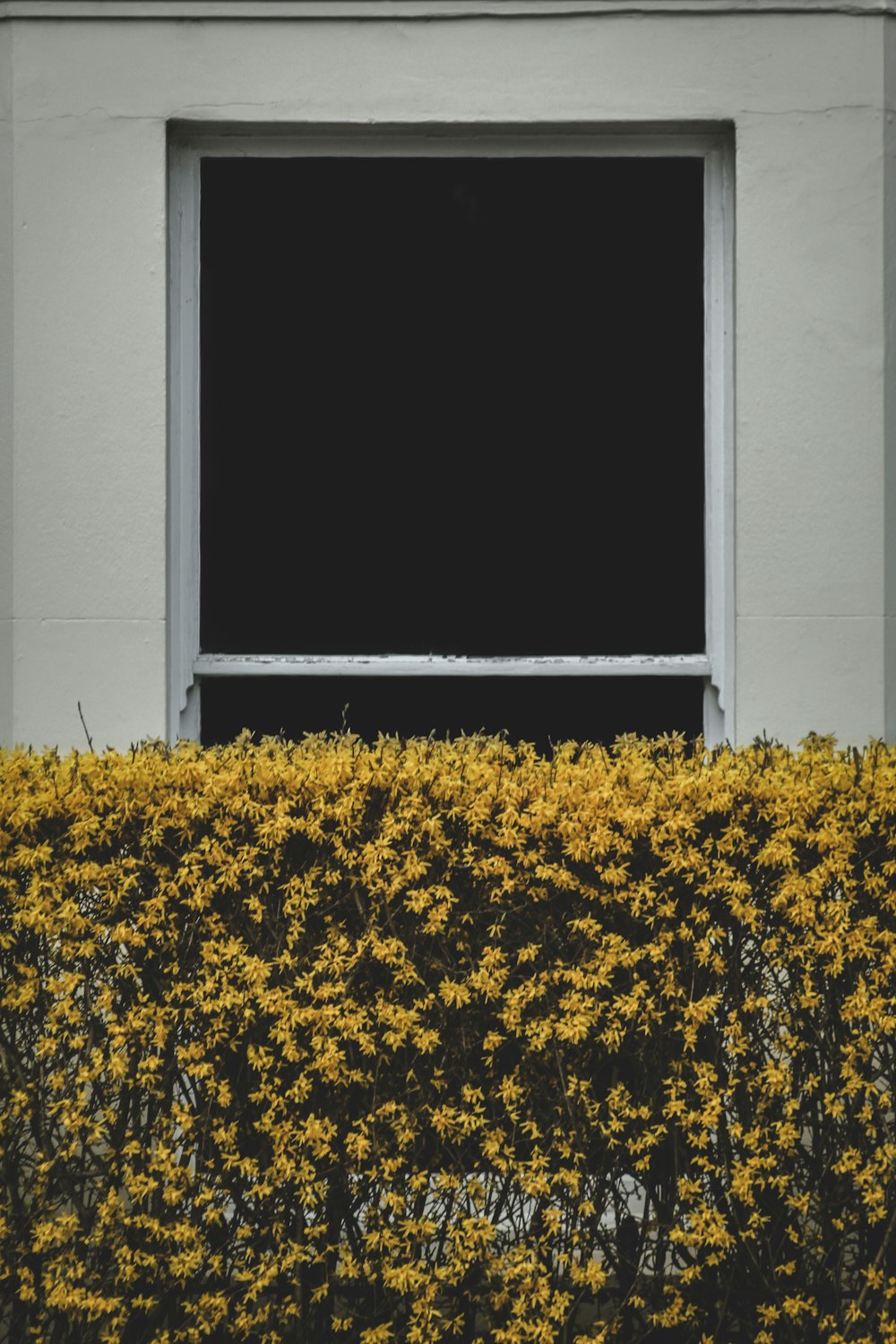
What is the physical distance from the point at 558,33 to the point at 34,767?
3.09 metres

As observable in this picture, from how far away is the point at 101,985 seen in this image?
3191mm

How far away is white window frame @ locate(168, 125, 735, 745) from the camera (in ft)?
15.2

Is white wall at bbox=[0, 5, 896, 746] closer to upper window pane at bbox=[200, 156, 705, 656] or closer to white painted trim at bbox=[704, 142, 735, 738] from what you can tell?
white painted trim at bbox=[704, 142, 735, 738]

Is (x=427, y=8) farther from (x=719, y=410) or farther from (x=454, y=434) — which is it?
(x=719, y=410)

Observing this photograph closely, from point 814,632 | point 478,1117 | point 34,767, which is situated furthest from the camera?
point 814,632

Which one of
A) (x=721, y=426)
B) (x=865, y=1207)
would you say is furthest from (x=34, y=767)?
(x=721, y=426)

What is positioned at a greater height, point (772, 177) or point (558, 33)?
point (558, 33)

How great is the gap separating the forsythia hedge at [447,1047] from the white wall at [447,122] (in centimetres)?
133

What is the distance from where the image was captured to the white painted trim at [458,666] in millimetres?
4633

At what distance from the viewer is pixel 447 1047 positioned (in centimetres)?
314

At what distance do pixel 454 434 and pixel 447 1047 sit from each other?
236 centimetres

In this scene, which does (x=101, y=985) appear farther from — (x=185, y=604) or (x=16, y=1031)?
(x=185, y=604)

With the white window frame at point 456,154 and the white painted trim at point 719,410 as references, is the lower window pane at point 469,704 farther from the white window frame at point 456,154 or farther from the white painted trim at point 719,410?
the white painted trim at point 719,410

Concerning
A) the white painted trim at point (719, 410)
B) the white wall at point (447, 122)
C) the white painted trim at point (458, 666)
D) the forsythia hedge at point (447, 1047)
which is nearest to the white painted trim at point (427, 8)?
the white wall at point (447, 122)
